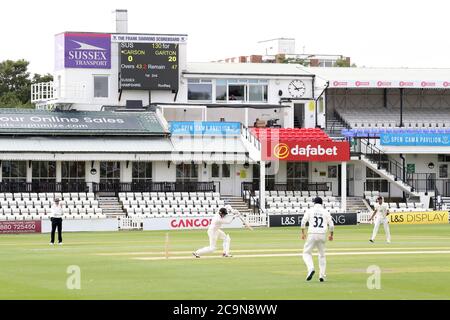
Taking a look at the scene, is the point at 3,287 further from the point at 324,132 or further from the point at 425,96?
the point at 425,96

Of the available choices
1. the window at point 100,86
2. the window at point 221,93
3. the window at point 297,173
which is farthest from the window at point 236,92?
the window at point 100,86

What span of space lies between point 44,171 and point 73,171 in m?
1.56

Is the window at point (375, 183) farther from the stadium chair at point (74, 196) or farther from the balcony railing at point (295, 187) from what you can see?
the stadium chair at point (74, 196)

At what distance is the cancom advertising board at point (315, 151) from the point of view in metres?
63.2

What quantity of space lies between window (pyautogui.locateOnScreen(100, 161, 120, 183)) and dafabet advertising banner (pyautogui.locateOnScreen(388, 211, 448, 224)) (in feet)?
47.6

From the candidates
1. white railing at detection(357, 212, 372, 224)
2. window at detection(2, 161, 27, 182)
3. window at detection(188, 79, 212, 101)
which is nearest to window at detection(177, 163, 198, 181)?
window at detection(188, 79, 212, 101)

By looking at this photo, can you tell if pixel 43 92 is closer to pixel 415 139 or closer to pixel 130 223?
pixel 130 223

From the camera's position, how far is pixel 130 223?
180 ft

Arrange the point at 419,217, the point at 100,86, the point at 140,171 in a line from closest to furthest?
the point at 419,217 < the point at 140,171 < the point at 100,86

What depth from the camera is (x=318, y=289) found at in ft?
74.0

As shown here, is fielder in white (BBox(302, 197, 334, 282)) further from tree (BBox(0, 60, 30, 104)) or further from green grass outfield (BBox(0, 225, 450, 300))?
tree (BBox(0, 60, 30, 104))

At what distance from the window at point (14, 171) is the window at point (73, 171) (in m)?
2.05

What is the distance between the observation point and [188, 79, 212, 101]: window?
6962cm

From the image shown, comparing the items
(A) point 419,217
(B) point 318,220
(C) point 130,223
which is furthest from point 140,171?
(B) point 318,220
